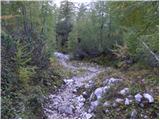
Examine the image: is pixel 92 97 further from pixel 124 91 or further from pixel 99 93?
pixel 124 91

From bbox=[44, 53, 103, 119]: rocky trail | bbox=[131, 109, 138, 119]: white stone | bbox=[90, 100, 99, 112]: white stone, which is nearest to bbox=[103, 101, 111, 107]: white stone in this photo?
bbox=[90, 100, 99, 112]: white stone

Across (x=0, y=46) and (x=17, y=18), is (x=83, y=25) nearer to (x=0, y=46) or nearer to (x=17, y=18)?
(x=17, y=18)

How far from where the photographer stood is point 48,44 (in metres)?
16.1

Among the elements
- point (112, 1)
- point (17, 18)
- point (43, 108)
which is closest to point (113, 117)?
point (43, 108)

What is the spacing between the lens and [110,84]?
943 cm

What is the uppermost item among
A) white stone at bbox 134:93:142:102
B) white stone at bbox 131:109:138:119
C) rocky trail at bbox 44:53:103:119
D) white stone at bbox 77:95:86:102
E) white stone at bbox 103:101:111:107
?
white stone at bbox 134:93:142:102

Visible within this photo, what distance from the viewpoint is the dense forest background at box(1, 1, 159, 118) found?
692cm

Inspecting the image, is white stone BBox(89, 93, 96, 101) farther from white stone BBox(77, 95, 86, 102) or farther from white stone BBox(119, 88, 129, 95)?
white stone BBox(119, 88, 129, 95)

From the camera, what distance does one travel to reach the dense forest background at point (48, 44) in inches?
273

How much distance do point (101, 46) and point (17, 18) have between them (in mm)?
10269

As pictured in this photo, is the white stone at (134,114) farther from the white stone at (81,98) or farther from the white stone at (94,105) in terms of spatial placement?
the white stone at (81,98)

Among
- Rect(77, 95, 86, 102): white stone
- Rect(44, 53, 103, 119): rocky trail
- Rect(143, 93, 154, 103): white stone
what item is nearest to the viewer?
Rect(44, 53, 103, 119): rocky trail

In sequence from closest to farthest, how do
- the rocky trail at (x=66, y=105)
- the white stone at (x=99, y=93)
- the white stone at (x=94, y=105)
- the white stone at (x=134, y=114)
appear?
the white stone at (x=134, y=114) < the rocky trail at (x=66, y=105) < the white stone at (x=94, y=105) < the white stone at (x=99, y=93)

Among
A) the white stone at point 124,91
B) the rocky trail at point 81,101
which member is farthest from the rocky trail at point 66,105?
the white stone at point 124,91
